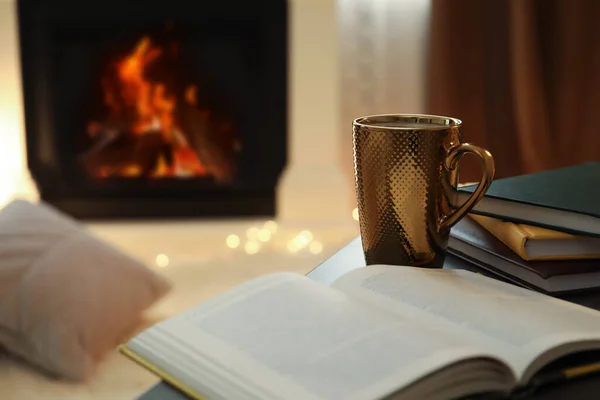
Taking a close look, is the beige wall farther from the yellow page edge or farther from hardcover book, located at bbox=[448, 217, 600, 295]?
the yellow page edge

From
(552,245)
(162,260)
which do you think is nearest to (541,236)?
(552,245)

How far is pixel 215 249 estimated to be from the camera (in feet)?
6.87

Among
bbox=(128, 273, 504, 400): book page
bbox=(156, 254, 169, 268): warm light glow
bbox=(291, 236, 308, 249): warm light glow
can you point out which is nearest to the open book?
bbox=(128, 273, 504, 400): book page

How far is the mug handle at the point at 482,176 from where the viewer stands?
61 cm

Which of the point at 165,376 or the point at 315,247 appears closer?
the point at 165,376

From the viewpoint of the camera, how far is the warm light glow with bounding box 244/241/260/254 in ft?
6.84

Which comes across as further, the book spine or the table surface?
the book spine

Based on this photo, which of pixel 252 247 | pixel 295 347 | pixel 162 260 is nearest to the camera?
pixel 295 347

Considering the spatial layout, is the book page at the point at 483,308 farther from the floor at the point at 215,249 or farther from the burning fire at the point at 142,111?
the burning fire at the point at 142,111

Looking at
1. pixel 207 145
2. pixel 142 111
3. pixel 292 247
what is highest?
pixel 142 111

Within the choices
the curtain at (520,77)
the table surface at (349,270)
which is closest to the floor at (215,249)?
the curtain at (520,77)

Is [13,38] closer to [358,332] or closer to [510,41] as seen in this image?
[510,41]

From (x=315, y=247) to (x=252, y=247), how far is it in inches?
7.1

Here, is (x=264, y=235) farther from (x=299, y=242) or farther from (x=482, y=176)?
(x=482, y=176)
